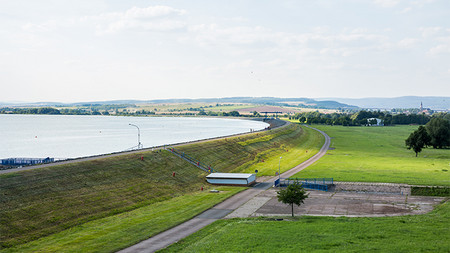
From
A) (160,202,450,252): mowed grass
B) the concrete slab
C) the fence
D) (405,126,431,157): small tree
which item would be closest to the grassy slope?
(160,202,450,252): mowed grass

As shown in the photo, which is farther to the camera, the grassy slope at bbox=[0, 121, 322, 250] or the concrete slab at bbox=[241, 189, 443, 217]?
the concrete slab at bbox=[241, 189, 443, 217]

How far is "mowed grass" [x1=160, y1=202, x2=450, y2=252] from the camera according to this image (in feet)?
110

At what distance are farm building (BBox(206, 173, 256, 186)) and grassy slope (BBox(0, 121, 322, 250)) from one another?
2709 mm

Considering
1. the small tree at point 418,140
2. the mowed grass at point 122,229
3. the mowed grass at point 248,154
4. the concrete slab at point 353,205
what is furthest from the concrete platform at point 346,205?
the small tree at point 418,140

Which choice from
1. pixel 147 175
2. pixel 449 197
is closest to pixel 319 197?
pixel 449 197

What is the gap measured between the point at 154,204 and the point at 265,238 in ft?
84.0

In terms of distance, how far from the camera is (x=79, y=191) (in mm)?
55250

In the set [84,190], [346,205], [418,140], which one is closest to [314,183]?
[346,205]

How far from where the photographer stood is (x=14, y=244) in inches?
1510

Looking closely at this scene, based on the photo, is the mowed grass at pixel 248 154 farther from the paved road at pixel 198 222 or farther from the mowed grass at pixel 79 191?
the paved road at pixel 198 222

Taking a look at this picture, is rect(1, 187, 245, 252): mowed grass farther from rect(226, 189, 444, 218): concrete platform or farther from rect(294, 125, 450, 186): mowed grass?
rect(294, 125, 450, 186): mowed grass

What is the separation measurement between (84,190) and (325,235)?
35258mm

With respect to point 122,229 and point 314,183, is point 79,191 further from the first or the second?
point 314,183

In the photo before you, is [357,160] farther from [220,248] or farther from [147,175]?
[220,248]
